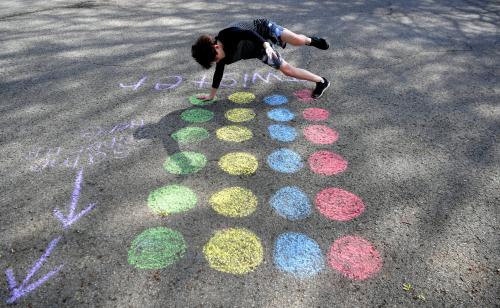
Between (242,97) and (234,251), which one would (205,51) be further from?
(234,251)

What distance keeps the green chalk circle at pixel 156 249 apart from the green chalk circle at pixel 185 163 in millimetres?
551

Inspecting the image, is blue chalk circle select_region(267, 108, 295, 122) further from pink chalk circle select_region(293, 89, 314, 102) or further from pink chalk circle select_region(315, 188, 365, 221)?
pink chalk circle select_region(315, 188, 365, 221)

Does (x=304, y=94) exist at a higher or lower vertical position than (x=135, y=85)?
lower

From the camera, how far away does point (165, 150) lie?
2617mm

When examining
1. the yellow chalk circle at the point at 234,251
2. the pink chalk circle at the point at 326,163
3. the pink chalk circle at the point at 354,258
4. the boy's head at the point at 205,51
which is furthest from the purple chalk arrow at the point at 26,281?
the boy's head at the point at 205,51

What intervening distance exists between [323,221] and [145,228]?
1.03 metres

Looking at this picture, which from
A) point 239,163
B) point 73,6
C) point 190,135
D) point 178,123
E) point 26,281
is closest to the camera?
point 26,281

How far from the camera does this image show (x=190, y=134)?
279 centimetres

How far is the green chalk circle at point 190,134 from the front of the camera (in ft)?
8.96

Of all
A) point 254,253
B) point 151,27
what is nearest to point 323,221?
point 254,253

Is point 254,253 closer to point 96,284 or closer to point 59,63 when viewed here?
point 96,284

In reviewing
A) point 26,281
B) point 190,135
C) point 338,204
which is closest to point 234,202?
point 338,204

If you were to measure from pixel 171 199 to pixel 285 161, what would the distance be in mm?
852

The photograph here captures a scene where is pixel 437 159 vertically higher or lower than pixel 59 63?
lower
